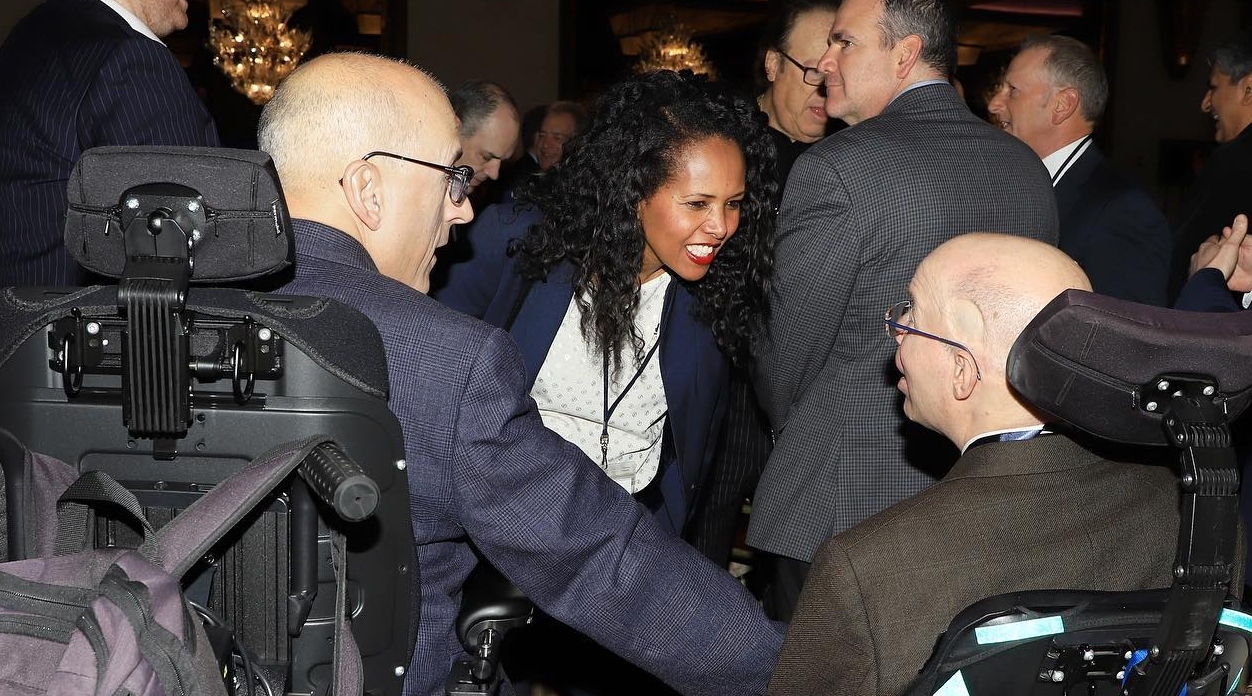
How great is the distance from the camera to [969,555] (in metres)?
1.38

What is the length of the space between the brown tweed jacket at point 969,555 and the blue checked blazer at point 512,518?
0.15 metres

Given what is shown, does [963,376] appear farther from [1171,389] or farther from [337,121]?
→ [337,121]

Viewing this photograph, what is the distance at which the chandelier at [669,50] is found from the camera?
25.9 ft

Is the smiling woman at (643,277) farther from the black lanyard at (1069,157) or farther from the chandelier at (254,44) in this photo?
the chandelier at (254,44)

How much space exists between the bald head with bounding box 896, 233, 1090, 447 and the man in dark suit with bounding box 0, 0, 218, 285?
5.31ft

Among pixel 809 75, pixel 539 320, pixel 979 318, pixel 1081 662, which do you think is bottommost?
pixel 539 320

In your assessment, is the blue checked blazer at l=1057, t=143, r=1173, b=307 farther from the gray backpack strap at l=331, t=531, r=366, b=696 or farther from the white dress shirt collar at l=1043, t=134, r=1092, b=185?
the gray backpack strap at l=331, t=531, r=366, b=696

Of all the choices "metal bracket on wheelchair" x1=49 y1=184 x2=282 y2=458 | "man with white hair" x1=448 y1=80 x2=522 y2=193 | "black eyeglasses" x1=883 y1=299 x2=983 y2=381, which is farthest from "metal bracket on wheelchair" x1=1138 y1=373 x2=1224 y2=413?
"man with white hair" x1=448 y1=80 x2=522 y2=193

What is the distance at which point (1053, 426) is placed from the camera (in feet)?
5.13

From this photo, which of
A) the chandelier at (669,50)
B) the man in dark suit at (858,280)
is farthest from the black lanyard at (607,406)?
the chandelier at (669,50)

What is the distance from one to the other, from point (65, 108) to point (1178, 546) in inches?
87.5

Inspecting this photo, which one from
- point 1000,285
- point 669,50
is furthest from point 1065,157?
point 669,50

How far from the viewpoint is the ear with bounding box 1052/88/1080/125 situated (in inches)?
152

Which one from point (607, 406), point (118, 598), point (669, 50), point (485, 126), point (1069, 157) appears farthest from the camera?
point (669, 50)
